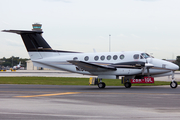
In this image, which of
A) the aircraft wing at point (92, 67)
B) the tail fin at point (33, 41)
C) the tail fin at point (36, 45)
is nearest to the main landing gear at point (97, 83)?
the aircraft wing at point (92, 67)

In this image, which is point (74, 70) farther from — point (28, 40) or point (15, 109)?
point (15, 109)

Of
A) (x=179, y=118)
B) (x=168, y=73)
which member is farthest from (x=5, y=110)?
(x=168, y=73)

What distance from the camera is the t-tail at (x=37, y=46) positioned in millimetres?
25297

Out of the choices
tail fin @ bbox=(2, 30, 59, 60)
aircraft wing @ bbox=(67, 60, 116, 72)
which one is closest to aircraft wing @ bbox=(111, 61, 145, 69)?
aircraft wing @ bbox=(67, 60, 116, 72)

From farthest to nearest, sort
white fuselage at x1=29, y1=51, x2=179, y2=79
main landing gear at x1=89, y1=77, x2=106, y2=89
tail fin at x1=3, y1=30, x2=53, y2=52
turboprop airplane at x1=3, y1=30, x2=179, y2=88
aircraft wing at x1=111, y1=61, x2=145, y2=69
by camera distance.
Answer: tail fin at x1=3, y1=30, x2=53, y2=52
main landing gear at x1=89, y1=77, x2=106, y2=89
white fuselage at x1=29, y1=51, x2=179, y2=79
turboprop airplane at x1=3, y1=30, x2=179, y2=88
aircraft wing at x1=111, y1=61, x2=145, y2=69

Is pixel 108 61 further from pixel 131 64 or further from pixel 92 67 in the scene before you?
pixel 131 64

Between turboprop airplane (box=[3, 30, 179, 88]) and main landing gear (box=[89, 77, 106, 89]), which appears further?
main landing gear (box=[89, 77, 106, 89])

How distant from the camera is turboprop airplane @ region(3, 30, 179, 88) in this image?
21844 millimetres

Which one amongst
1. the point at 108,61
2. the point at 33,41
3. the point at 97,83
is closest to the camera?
the point at 97,83

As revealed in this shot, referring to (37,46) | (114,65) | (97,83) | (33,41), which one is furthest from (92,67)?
(33,41)

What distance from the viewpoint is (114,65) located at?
22.5 m

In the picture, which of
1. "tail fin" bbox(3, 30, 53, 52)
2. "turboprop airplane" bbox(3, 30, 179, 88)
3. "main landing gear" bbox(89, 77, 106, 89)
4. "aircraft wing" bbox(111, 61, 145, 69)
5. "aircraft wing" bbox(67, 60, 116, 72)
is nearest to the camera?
"aircraft wing" bbox(67, 60, 116, 72)

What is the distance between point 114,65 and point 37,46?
815cm

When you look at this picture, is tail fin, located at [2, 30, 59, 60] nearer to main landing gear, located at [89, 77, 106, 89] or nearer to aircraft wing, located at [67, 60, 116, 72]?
aircraft wing, located at [67, 60, 116, 72]
